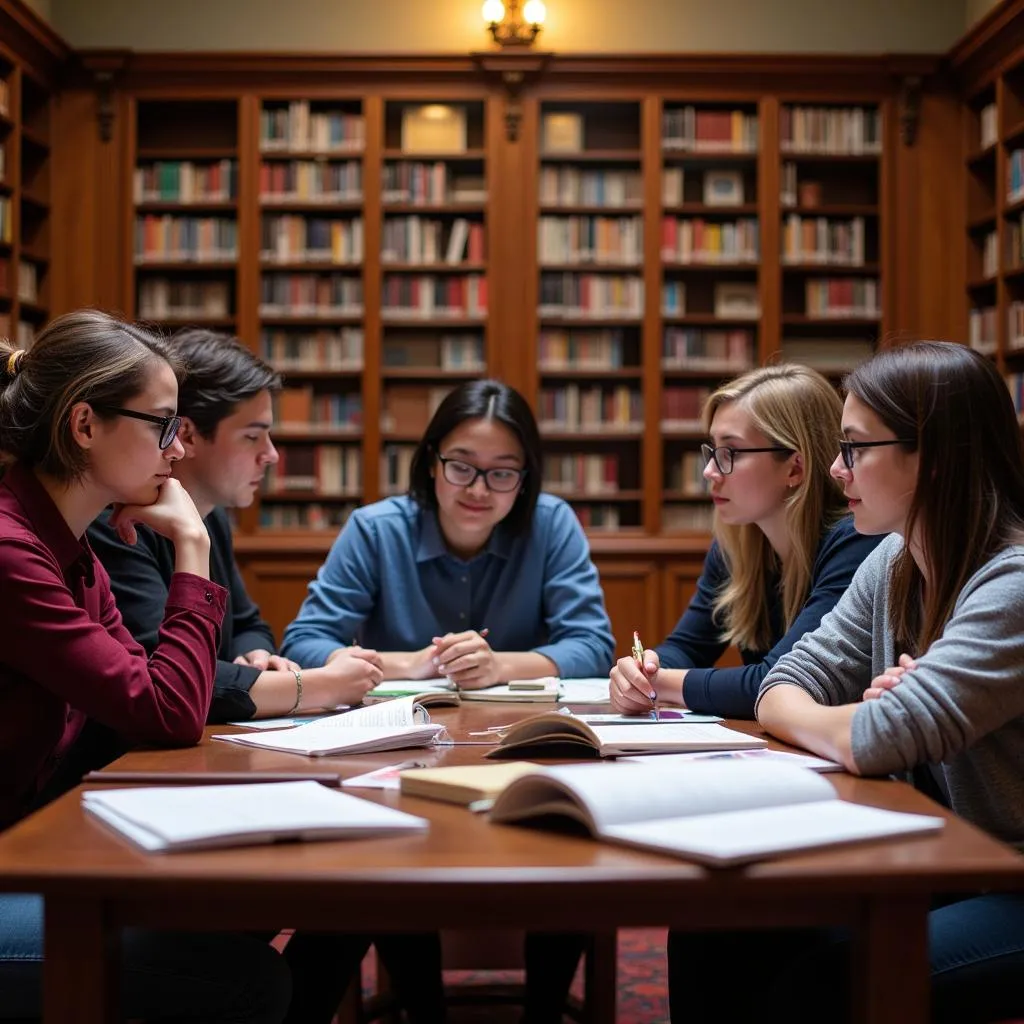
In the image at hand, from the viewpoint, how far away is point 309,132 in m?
5.60

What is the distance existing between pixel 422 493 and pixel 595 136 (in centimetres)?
354

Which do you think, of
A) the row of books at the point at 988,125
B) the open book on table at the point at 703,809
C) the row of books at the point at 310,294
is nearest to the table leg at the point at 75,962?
the open book on table at the point at 703,809

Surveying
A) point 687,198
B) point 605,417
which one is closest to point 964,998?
point 605,417

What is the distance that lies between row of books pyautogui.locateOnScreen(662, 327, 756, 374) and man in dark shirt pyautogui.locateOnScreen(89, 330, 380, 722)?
346 centimetres

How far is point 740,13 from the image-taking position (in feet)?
18.6

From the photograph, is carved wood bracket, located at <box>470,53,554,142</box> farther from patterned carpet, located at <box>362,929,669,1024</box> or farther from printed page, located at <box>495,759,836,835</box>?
printed page, located at <box>495,759,836,835</box>

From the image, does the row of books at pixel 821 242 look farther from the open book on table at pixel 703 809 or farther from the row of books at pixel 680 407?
the open book on table at pixel 703 809

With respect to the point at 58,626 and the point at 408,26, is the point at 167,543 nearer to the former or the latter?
the point at 58,626

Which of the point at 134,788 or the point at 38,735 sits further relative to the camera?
the point at 38,735

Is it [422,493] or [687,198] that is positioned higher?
[687,198]

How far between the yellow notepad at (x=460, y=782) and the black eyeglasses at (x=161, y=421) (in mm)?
697

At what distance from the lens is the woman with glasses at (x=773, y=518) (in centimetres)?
199

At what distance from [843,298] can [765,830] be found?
499 centimetres

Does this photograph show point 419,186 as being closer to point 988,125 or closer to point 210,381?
point 988,125
